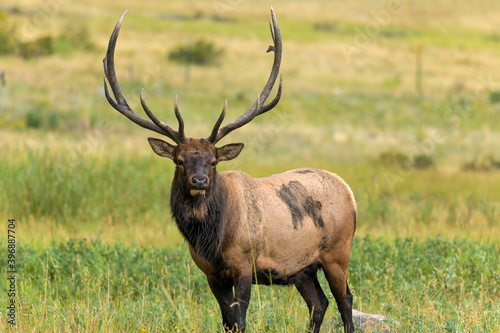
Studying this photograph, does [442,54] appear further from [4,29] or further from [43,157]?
[43,157]

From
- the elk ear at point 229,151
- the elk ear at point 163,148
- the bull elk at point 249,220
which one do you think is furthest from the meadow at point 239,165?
the elk ear at point 163,148

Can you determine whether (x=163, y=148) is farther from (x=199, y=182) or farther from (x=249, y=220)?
(x=249, y=220)

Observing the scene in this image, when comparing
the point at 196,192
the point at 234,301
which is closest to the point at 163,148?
the point at 196,192

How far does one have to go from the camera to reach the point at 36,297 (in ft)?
23.1

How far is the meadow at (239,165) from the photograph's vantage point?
23.9ft

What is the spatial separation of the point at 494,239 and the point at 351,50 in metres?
39.1

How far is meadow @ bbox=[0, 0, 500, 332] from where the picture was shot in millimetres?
7281

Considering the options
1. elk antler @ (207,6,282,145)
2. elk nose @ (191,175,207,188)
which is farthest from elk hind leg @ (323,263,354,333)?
elk nose @ (191,175,207,188)

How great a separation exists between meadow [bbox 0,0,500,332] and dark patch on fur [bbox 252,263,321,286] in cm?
25

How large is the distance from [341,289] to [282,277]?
65cm

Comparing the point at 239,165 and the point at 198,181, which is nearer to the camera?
the point at 198,181

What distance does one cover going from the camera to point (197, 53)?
38688mm

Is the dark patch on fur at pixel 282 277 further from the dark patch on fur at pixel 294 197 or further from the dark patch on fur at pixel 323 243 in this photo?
the dark patch on fur at pixel 294 197

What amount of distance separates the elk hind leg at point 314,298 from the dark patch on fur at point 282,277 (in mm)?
97
